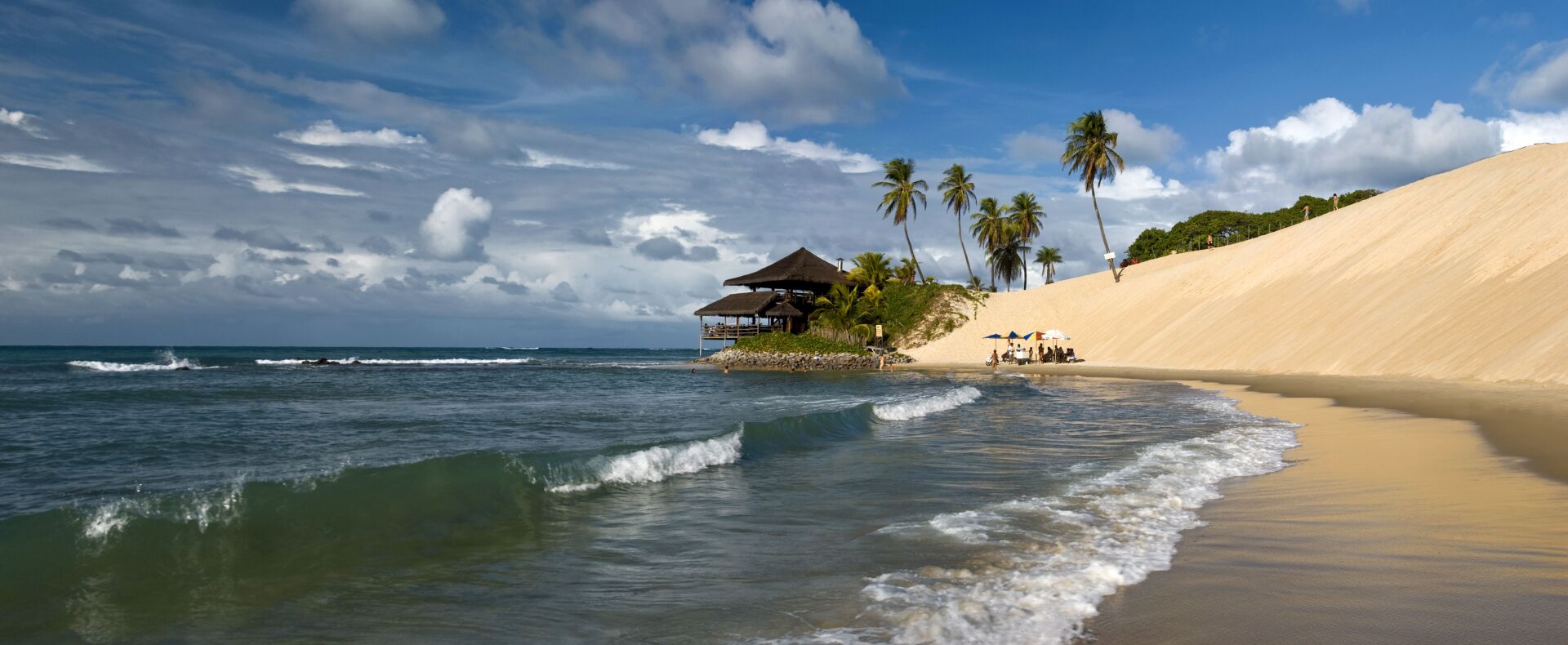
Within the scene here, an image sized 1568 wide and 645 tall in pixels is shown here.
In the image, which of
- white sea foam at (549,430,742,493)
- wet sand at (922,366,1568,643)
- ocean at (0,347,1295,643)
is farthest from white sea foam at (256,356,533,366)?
wet sand at (922,366,1568,643)

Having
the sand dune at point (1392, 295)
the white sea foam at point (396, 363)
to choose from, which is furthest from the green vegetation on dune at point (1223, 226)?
the white sea foam at point (396, 363)

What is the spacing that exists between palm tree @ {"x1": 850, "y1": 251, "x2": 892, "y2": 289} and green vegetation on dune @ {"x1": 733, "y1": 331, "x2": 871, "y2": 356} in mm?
4907

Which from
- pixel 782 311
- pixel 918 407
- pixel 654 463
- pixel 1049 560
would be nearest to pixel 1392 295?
pixel 918 407

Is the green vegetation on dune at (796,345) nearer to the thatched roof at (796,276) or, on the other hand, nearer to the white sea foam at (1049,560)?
the thatched roof at (796,276)

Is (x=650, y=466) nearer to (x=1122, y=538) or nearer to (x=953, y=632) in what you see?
(x=1122, y=538)

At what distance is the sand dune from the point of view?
2108 cm

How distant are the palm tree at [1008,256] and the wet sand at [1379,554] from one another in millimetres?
53218

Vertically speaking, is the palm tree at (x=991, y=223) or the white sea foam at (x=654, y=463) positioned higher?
the palm tree at (x=991, y=223)

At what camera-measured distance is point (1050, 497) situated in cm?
736

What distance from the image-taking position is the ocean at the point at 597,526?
4238 millimetres

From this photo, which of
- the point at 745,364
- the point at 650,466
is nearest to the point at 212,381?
the point at 745,364

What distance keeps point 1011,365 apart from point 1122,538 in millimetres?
36362

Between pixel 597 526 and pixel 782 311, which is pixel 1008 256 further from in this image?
pixel 597 526

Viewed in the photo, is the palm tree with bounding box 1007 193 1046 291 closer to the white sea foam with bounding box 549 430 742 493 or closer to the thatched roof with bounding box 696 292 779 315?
the thatched roof with bounding box 696 292 779 315
